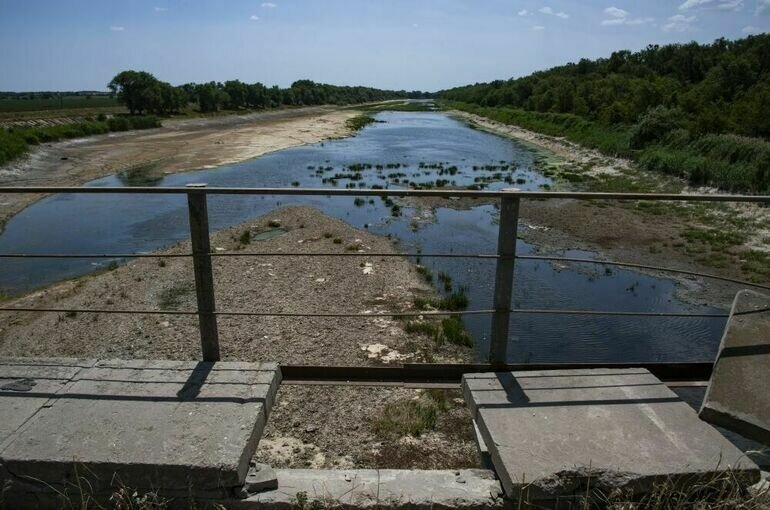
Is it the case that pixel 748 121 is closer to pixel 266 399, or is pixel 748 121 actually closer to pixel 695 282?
pixel 695 282

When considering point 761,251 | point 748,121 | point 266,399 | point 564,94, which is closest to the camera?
point 266,399

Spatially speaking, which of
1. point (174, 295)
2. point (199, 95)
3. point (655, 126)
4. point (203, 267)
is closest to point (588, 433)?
point (203, 267)

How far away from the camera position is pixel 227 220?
2072 cm

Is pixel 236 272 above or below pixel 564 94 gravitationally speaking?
below

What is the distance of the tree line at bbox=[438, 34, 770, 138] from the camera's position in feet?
98.7

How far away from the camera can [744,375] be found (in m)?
3.27

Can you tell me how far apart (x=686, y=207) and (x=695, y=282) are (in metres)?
9.21

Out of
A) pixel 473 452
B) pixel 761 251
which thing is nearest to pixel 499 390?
pixel 473 452

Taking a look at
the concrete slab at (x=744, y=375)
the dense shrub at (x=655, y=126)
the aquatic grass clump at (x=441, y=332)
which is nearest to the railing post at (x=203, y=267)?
the concrete slab at (x=744, y=375)

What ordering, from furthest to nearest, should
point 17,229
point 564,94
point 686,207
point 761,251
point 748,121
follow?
point 564,94 → point 748,121 → point 686,207 → point 17,229 → point 761,251

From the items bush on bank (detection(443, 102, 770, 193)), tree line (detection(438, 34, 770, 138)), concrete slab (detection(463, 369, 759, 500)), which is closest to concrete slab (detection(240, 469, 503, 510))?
concrete slab (detection(463, 369, 759, 500))

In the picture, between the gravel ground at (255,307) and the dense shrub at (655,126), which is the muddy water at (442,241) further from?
the dense shrub at (655,126)

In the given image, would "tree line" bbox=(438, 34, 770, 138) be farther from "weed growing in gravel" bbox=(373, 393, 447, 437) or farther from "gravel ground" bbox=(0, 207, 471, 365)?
"weed growing in gravel" bbox=(373, 393, 447, 437)

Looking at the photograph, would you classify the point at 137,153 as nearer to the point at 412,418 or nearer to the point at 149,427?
the point at 412,418
